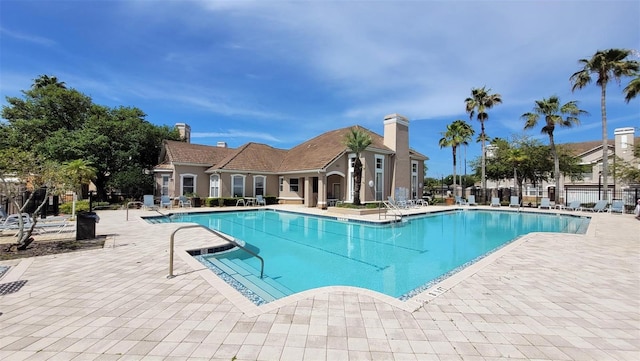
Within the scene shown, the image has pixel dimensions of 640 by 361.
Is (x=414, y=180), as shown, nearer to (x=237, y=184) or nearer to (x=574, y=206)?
(x=574, y=206)

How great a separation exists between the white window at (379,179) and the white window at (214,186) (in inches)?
517

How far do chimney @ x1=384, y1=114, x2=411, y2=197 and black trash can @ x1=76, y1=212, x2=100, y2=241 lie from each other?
1991cm

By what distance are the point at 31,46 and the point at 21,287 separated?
13.9 meters

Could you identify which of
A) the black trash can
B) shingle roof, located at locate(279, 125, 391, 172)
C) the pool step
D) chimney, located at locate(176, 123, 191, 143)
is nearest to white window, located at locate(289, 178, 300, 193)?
shingle roof, located at locate(279, 125, 391, 172)

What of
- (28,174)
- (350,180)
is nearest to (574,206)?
(350,180)

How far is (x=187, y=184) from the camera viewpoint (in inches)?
911

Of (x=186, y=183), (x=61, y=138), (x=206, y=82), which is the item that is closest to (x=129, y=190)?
(x=186, y=183)

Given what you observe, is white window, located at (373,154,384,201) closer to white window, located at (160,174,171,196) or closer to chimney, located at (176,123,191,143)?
white window, located at (160,174,171,196)

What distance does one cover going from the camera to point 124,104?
2720 centimetres

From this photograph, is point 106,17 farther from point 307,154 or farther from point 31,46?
point 307,154

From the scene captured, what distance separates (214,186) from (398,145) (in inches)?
643

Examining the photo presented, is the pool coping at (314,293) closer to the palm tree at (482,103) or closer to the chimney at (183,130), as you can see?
the palm tree at (482,103)

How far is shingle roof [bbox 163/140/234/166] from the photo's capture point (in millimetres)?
22859

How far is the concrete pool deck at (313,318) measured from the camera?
9.43 ft
